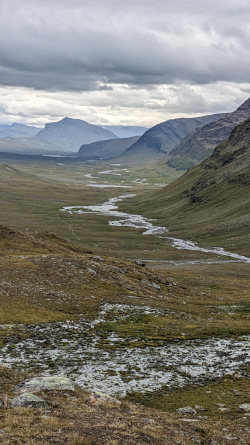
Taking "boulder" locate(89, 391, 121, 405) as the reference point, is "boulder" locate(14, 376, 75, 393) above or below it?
above

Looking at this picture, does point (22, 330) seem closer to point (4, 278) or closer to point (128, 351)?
point (128, 351)

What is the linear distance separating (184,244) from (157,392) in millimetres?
173052

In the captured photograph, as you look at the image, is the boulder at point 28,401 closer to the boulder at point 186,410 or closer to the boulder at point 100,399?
Answer: the boulder at point 100,399

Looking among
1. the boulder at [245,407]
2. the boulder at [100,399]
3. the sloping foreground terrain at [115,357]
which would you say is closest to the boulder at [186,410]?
the sloping foreground terrain at [115,357]

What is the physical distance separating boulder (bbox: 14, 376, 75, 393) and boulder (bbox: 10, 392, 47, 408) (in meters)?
1.50

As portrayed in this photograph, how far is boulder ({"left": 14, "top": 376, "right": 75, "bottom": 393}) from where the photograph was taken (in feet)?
76.7

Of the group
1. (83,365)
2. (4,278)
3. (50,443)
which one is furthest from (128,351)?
(4,278)

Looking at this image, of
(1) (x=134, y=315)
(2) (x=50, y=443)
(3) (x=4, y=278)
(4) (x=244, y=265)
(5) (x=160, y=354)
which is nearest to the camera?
(2) (x=50, y=443)

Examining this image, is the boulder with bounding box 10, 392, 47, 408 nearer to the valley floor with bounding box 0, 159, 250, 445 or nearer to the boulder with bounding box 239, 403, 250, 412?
the valley floor with bounding box 0, 159, 250, 445

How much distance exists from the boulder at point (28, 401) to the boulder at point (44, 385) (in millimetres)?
1496

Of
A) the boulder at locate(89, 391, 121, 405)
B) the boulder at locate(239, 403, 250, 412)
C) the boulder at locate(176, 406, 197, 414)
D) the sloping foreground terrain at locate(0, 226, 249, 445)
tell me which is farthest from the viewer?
the boulder at locate(239, 403, 250, 412)

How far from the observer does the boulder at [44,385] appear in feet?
76.7

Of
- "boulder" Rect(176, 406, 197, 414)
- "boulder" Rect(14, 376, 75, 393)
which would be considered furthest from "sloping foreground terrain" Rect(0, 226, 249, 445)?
"boulder" Rect(14, 376, 75, 393)

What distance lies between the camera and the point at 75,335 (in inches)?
1484
